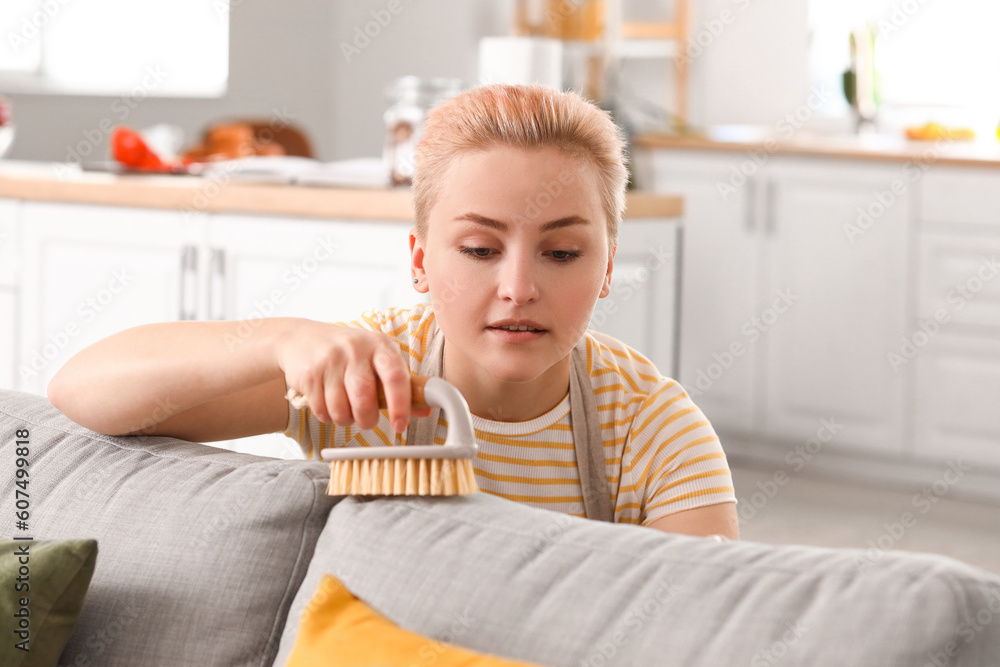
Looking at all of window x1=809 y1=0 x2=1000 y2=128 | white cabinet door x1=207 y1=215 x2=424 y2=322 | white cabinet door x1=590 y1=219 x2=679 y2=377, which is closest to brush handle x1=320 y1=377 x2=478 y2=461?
white cabinet door x1=207 y1=215 x2=424 y2=322

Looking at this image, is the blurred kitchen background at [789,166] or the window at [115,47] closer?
the blurred kitchen background at [789,166]

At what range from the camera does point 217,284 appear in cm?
249

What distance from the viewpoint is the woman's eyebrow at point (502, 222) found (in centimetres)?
98

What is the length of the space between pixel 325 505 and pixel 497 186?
31cm

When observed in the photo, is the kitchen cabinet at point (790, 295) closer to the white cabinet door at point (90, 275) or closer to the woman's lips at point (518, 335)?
the white cabinet door at point (90, 275)

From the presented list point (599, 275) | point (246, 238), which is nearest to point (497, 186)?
point (599, 275)

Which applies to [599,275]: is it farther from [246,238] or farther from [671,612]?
[246,238]

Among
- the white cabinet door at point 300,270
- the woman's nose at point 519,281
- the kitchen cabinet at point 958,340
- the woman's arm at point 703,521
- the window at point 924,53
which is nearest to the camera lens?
the woman's nose at point 519,281

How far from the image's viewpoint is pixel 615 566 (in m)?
0.78

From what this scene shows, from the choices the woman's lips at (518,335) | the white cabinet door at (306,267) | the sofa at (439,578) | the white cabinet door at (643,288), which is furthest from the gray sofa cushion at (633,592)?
the white cabinet door at (643,288)

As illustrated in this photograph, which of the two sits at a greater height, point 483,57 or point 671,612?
point 483,57

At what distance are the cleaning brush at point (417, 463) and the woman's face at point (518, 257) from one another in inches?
5.7

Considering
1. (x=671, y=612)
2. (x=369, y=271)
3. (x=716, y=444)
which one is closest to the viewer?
(x=671, y=612)

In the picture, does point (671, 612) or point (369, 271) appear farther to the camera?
point (369, 271)
